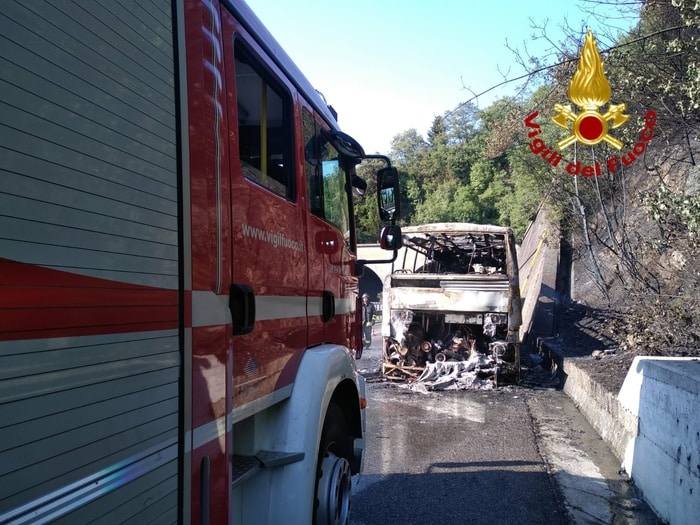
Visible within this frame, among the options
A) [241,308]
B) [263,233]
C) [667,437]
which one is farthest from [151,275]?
[667,437]

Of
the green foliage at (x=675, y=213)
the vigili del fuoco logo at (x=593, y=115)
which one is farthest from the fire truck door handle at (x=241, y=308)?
the vigili del fuoco logo at (x=593, y=115)

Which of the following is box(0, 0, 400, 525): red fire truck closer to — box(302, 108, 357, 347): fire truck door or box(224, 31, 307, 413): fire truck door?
box(224, 31, 307, 413): fire truck door

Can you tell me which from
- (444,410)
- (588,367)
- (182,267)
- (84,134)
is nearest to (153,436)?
(182,267)

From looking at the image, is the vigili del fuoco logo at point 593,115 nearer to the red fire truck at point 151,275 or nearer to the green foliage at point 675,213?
the green foliage at point 675,213

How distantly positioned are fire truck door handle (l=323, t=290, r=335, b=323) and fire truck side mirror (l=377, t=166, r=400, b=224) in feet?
4.15

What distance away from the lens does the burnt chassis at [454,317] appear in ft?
32.1

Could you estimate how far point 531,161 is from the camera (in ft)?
40.9

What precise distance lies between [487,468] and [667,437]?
6.64 ft

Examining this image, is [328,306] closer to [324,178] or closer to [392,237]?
[324,178]

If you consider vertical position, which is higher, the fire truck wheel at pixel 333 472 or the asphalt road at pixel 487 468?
the fire truck wheel at pixel 333 472

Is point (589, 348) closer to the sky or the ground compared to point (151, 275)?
closer to the ground

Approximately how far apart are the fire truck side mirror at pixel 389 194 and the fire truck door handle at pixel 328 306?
1.27m

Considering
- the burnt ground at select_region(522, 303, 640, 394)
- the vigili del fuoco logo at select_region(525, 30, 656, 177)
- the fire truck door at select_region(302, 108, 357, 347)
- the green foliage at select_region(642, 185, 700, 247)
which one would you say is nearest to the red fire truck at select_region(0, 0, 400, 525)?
the fire truck door at select_region(302, 108, 357, 347)

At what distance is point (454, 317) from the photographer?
10.1 meters
